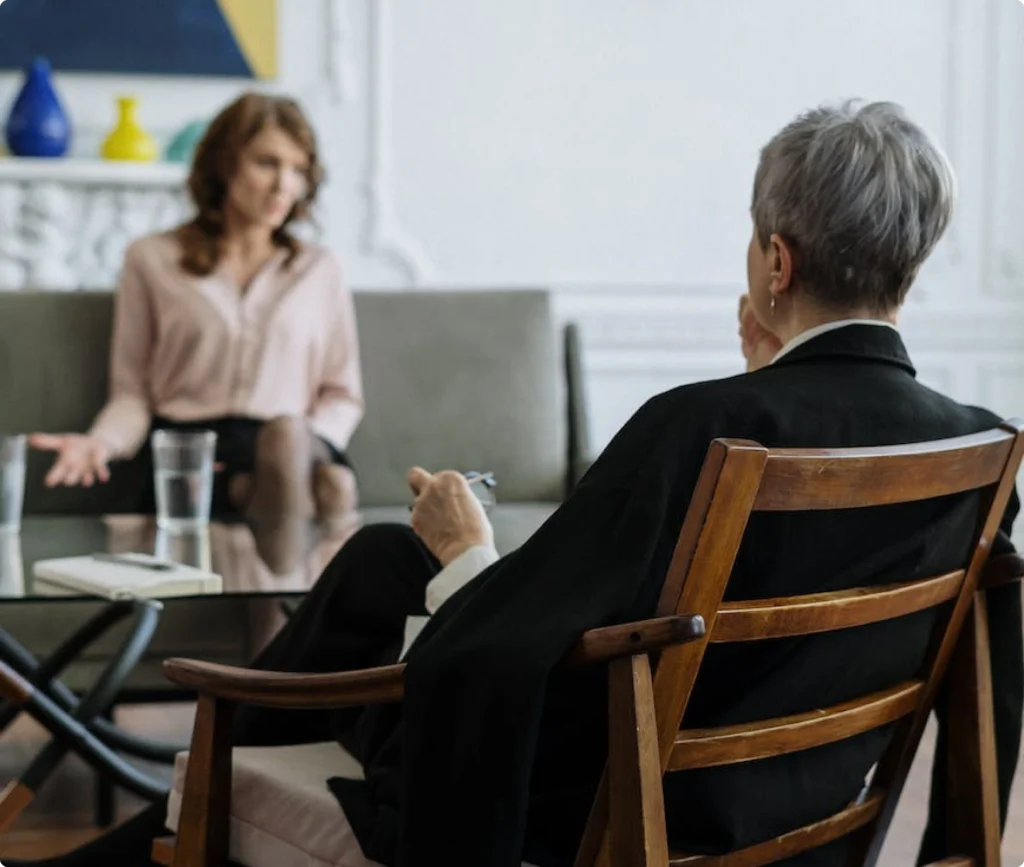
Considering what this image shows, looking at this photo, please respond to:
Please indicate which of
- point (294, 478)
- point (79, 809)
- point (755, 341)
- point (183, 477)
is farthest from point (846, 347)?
point (79, 809)

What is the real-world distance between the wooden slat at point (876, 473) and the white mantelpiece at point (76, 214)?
3289 mm

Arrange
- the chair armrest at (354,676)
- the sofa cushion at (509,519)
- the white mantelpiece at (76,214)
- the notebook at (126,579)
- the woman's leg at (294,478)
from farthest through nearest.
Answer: the white mantelpiece at (76,214)
the woman's leg at (294,478)
the sofa cushion at (509,519)
the notebook at (126,579)
the chair armrest at (354,676)

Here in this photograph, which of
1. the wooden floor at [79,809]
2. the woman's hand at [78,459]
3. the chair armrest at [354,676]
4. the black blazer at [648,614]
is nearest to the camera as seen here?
the chair armrest at [354,676]

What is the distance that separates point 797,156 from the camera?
4.84 ft

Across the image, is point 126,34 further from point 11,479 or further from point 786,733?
point 786,733

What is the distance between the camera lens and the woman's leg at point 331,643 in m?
1.75

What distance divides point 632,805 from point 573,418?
8.55ft

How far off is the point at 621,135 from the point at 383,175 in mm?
736

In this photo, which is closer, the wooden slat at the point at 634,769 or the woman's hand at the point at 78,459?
the wooden slat at the point at 634,769

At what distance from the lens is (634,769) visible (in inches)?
48.2

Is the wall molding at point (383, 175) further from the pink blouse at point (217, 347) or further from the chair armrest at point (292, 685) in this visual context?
the chair armrest at point (292, 685)

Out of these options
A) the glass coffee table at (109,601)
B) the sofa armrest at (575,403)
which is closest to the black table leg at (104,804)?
the glass coffee table at (109,601)

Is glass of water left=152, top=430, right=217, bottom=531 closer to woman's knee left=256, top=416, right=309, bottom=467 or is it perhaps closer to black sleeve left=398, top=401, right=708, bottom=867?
woman's knee left=256, top=416, right=309, bottom=467

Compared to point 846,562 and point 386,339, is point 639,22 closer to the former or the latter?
point 386,339
